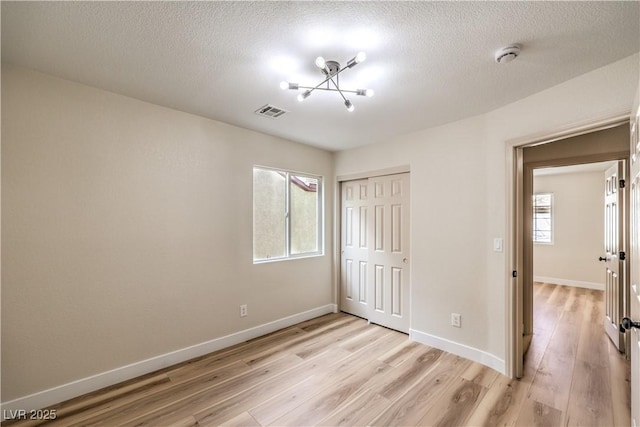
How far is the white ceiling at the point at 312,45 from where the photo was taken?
1.38m

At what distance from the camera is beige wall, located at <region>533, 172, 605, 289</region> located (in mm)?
5453

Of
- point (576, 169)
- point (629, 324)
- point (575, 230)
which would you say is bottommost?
point (629, 324)

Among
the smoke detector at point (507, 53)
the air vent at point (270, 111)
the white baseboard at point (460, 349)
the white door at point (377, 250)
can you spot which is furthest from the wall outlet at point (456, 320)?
the air vent at point (270, 111)

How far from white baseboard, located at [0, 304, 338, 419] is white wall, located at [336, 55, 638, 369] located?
1.90 meters

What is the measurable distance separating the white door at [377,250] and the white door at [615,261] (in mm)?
2155

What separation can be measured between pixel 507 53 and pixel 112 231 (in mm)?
3173

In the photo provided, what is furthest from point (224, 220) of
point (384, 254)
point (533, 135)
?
point (533, 135)

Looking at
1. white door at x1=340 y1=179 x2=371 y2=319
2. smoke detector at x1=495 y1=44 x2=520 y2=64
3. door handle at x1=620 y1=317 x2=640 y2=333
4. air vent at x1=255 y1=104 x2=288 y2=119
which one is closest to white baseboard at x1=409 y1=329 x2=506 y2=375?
white door at x1=340 y1=179 x2=371 y2=319

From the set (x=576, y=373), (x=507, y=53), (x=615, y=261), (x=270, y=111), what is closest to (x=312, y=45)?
(x=270, y=111)

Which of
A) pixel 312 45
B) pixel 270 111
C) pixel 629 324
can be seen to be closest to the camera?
pixel 629 324

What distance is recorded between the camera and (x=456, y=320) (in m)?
2.84

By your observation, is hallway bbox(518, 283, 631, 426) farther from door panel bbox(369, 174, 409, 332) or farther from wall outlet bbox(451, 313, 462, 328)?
door panel bbox(369, 174, 409, 332)

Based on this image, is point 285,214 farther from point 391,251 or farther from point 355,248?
point 391,251

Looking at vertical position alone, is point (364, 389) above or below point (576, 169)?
below
